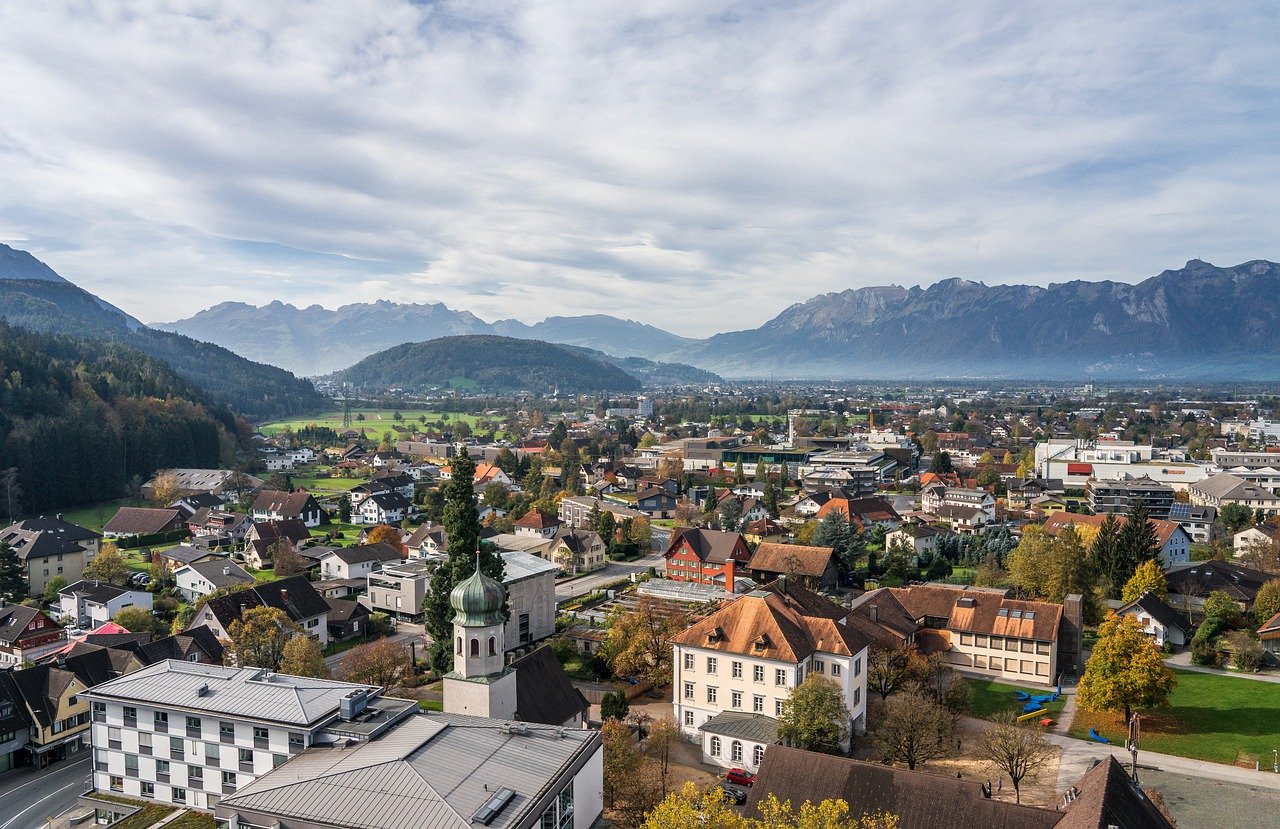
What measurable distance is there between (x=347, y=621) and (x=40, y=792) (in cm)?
1969

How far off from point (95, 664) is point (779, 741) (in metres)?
29.2

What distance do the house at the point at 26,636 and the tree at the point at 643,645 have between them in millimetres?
28543

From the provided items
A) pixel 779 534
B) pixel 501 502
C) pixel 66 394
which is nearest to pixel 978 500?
pixel 779 534

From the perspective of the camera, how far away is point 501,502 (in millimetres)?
90438

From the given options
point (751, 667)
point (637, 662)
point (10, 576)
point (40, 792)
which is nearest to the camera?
point (40, 792)

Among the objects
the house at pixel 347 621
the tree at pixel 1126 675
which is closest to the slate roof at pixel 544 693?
the tree at pixel 1126 675

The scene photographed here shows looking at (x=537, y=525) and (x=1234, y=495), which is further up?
(x=1234, y=495)

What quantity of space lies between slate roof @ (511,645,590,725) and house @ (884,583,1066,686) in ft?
68.0

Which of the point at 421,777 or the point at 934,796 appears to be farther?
the point at 934,796

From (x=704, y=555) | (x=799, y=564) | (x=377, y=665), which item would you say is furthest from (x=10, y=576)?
(x=799, y=564)

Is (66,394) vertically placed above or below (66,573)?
above

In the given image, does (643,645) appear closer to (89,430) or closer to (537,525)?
(537,525)

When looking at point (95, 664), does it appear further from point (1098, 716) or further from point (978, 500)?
point (978, 500)

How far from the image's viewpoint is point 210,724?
82.3ft
